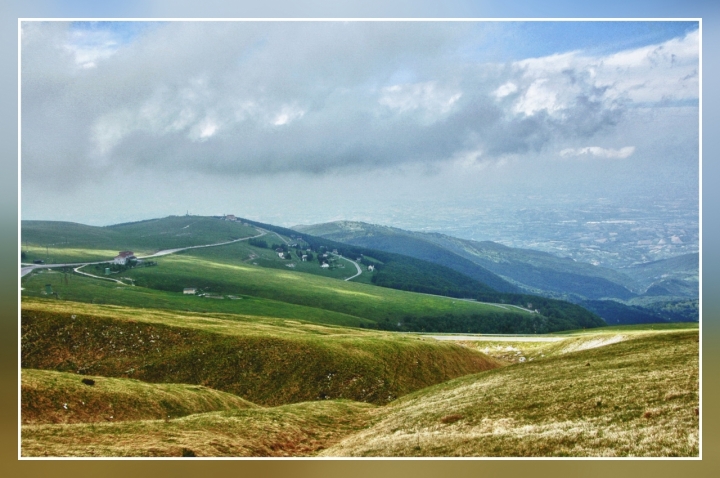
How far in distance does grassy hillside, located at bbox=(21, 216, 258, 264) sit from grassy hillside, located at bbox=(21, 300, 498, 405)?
33293mm

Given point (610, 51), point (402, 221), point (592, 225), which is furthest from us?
point (402, 221)

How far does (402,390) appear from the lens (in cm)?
3947

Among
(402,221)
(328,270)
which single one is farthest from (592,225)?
(328,270)

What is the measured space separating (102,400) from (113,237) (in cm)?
14216

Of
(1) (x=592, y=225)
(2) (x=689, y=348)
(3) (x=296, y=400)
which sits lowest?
(3) (x=296, y=400)

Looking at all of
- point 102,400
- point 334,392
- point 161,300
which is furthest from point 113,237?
point 102,400

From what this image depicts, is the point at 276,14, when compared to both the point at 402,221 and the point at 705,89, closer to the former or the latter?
the point at 705,89

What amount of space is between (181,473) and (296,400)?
15.1 metres

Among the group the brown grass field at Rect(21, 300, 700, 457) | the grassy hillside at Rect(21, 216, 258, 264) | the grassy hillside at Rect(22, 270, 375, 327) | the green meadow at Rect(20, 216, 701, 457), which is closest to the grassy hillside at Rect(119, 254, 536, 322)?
the grassy hillside at Rect(22, 270, 375, 327)

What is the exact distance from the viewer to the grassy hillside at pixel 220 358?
38250mm

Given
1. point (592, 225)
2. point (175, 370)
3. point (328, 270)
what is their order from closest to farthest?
point (175, 370), point (592, 225), point (328, 270)

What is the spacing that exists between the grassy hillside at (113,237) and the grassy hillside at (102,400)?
4627 cm

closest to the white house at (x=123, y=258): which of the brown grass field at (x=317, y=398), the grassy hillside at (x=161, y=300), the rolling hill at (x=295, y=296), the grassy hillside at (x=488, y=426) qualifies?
the rolling hill at (x=295, y=296)

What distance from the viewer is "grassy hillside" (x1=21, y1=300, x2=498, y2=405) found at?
3825 cm
